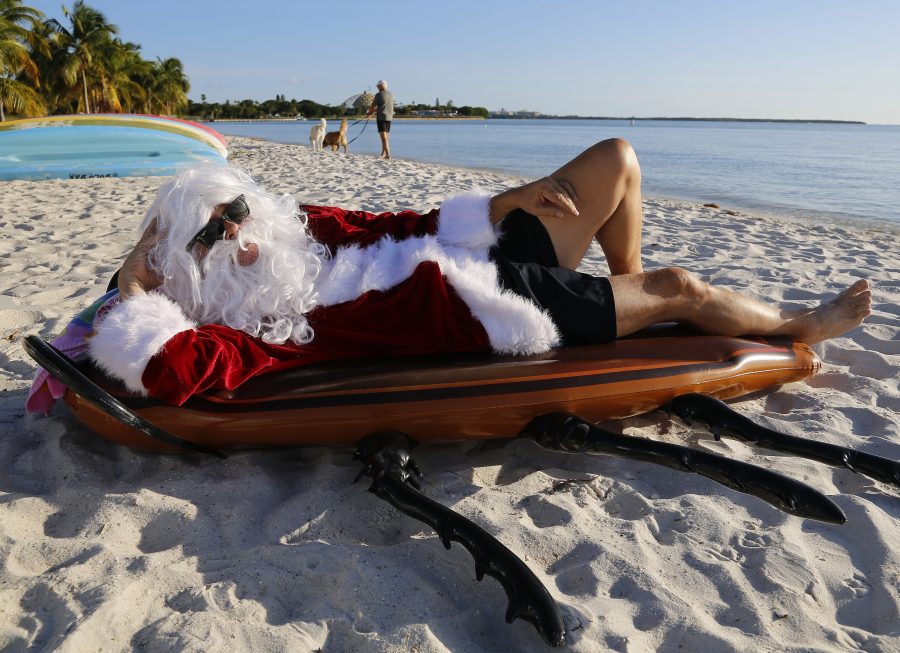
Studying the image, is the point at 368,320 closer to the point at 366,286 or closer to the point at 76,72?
the point at 366,286

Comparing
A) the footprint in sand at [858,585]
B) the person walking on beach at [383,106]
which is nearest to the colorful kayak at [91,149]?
the person walking on beach at [383,106]

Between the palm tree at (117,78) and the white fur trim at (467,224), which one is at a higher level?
the palm tree at (117,78)

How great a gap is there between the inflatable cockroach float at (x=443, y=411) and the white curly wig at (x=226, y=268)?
8.4 inches

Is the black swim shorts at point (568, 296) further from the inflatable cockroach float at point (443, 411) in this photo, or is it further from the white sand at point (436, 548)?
the white sand at point (436, 548)

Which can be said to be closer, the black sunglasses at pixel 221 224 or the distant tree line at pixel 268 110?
the black sunglasses at pixel 221 224

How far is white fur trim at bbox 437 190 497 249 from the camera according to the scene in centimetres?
251

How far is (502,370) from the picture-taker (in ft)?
7.18

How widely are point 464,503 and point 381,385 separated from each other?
443mm

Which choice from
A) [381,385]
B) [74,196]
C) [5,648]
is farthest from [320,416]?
Answer: [74,196]

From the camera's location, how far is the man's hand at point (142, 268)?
2208mm

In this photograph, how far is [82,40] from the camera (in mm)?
30016

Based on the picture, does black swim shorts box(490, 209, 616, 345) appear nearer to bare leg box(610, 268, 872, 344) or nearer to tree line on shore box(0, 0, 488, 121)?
bare leg box(610, 268, 872, 344)

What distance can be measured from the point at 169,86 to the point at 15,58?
1057 inches

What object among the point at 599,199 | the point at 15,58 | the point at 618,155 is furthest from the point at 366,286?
the point at 15,58
